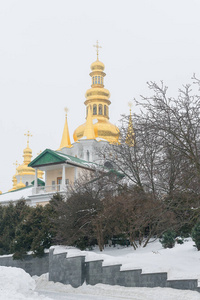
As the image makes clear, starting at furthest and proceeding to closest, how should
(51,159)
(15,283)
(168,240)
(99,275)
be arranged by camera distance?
(51,159) → (168,240) → (99,275) → (15,283)

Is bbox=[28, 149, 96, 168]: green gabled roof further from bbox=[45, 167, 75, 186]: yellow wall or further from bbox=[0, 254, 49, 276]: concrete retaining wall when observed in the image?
bbox=[0, 254, 49, 276]: concrete retaining wall

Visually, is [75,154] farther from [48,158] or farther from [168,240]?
[168,240]

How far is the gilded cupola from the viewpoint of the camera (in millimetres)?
59344

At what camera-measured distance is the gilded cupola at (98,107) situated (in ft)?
195

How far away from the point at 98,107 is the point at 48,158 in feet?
88.8

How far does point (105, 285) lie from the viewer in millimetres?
16453

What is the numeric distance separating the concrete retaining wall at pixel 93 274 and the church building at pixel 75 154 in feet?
48.5

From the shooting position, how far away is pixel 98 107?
2478 inches

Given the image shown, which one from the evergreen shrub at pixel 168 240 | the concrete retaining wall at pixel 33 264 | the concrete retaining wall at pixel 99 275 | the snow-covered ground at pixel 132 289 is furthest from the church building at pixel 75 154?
the snow-covered ground at pixel 132 289

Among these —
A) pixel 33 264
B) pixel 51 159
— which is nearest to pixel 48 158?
pixel 51 159

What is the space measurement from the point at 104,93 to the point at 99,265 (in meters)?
48.5

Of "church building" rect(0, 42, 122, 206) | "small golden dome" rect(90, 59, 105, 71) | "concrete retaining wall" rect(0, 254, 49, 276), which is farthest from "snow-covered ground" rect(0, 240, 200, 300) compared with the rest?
"small golden dome" rect(90, 59, 105, 71)

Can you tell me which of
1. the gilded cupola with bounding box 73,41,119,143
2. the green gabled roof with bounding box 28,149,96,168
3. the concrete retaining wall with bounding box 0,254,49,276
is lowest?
the concrete retaining wall with bounding box 0,254,49,276

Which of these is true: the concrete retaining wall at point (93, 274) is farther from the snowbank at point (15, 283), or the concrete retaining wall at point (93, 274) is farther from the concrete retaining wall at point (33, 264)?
the snowbank at point (15, 283)
